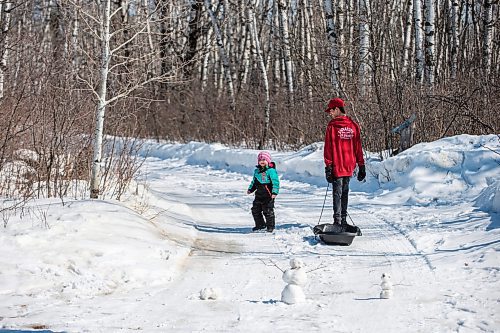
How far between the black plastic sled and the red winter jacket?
78cm

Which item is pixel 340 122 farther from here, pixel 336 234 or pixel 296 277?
pixel 296 277

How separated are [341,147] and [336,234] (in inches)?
51.4

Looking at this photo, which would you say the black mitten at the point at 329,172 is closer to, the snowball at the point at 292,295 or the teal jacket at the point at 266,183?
the teal jacket at the point at 266,183

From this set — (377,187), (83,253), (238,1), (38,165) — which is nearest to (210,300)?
(83,253)

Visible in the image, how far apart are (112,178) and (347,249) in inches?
176

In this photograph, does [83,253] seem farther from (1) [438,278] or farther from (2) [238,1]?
(2) [238,1]

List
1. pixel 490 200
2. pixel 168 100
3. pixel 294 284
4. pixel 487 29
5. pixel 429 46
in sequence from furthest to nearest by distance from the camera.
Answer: pixel 168 100
pixel 487 29
pixel 429 46
pixel 490 200
pixel 294 284

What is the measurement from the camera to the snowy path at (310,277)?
4.37 meters

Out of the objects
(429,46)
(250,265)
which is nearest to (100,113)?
(250,265)

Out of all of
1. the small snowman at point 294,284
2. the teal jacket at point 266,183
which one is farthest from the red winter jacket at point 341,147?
the small snowman at point 294,284

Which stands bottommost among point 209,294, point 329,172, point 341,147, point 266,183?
point 209,294

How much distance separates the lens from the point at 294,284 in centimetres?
509

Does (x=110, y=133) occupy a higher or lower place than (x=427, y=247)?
higher

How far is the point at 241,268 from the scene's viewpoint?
609 cm
